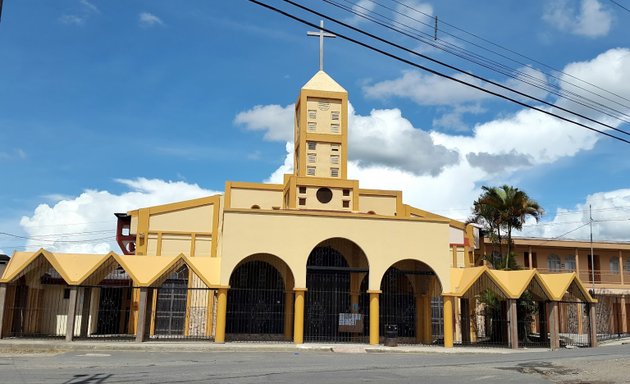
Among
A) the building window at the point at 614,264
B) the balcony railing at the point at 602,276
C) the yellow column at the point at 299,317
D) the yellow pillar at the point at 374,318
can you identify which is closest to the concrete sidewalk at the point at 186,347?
the yellow column at the point at 299,317

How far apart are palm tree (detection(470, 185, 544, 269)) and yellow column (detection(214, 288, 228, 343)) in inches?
598

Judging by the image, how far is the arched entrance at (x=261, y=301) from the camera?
30266 millimetres

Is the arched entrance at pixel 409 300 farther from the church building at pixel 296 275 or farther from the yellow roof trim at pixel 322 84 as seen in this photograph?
the yellow roof trim at pixel 322 84

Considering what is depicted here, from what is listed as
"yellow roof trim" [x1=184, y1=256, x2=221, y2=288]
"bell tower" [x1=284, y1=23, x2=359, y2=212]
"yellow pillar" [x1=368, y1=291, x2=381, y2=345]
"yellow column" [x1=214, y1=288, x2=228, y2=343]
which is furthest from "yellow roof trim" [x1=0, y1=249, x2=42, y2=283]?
"yellow pillar" [x1=368, y1=291, x2=381, y2=345]

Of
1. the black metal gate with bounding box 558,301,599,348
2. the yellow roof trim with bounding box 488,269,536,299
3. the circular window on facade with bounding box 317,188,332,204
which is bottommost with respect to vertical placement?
the black metal gate with bounding box 558,301,599,348

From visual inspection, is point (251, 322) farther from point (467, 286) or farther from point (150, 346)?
point (467, 286)

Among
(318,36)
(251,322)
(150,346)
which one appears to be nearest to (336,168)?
(318,36)

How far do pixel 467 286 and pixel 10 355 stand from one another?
19.3 m

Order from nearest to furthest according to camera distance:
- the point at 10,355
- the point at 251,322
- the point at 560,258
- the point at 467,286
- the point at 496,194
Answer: the point at 10,355
the point at 467,286
the point at 251,322
the point at 496,194
the point at 560,258

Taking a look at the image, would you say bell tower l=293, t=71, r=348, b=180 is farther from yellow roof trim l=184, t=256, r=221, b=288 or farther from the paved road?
the paved road

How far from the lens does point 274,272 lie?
31625 mm

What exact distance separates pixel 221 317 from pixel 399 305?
9.87 metres

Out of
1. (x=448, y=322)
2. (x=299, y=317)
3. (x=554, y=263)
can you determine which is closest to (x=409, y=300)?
(x=448, y=322)

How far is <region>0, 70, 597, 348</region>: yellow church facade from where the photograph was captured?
27297 mm
